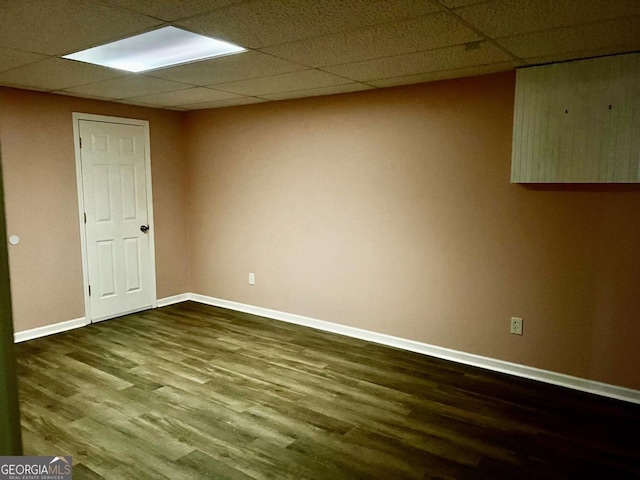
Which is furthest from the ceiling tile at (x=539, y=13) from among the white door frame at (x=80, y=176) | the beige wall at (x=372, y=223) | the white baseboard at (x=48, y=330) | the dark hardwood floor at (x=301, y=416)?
the white baseboard at (x=48, y=330)

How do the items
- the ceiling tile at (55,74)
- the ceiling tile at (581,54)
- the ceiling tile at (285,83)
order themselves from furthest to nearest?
1. the ceiling tile at (285,83)
2. the ceiling tile at (55,74)
3. the ceiling tile at (581,54)

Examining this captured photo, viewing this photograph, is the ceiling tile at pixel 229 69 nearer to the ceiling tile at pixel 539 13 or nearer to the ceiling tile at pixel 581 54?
the ceiling tile at pixel 539 13

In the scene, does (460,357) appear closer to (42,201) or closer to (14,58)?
(14,58)

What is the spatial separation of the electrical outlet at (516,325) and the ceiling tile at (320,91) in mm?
2220

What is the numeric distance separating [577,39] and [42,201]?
14.6 feet

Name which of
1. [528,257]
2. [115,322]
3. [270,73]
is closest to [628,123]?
[528,257]

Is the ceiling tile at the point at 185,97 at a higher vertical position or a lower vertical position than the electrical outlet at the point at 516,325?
higher

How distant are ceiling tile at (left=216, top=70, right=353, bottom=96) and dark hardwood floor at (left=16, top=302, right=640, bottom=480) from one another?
2.26 metres

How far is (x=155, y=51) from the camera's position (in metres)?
3.15

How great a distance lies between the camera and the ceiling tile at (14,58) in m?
2.82

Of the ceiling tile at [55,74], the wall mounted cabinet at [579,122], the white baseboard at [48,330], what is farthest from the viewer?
the white baseboard at [48,330]

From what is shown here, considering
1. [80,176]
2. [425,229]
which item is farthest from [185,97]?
[425,229]

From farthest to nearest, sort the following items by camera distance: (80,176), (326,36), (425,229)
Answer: (80,176) < (425,229) < (326,36)

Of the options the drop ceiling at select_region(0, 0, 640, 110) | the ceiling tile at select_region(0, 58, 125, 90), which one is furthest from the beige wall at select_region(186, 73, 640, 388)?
the ceiling tile at select_region(0, 58, 125, 90)
